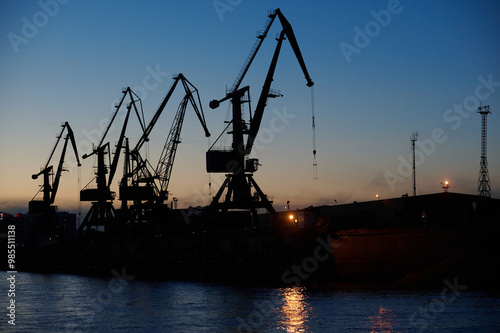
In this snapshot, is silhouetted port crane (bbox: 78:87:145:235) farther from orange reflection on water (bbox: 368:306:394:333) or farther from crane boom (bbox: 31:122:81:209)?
orange reflection on water (bbox: 368:306:394:333)

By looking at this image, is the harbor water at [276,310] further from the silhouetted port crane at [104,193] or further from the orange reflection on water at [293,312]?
the silhouetted port crane at [104,193]

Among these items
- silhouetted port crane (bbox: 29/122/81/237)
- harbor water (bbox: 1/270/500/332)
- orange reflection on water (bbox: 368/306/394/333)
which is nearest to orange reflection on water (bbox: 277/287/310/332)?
harbor water (bbox: 1/270/500/332)

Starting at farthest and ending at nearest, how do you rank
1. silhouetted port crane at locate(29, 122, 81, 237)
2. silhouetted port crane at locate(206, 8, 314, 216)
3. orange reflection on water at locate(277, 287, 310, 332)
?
silhouetted port crane at locate(29, 122, 81, 237) < silhouetted port crane at locate(206, 8, 314, 216) < orange reflection on water at locate(277, 287, 310, 332)

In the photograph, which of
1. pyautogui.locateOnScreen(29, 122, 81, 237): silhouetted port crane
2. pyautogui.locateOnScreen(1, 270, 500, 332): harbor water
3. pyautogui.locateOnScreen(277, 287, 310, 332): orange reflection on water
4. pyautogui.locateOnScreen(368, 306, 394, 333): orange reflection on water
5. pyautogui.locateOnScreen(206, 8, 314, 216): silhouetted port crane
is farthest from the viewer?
pyautogui.locateOnScreen(29, 122, 81, 237): silhouetted port crane

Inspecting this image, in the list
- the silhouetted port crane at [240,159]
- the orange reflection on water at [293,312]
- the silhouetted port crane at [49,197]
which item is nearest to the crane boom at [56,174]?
the silhouetted port crane at [49,197]

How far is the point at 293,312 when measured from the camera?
5122 cm

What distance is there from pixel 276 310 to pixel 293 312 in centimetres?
177

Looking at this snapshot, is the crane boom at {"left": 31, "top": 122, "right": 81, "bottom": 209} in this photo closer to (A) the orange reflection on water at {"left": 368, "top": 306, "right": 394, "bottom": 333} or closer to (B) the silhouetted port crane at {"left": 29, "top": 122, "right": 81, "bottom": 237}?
(B) the silhouetted port crane at {"left": 29, "top": 122, "right": 81, "bottom": 237}

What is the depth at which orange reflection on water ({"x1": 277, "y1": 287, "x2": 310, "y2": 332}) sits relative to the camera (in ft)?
149

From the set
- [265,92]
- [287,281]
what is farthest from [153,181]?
[287,281]

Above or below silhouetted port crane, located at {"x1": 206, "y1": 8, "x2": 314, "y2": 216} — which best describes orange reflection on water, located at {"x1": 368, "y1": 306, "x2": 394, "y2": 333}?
below

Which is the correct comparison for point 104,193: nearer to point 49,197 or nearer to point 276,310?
point 49,197

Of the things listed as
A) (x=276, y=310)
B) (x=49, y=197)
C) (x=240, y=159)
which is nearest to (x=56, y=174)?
(x=49, y=197)

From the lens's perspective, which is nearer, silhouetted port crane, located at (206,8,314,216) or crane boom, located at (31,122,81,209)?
silhouetted port crane, located at (206,8,314,216)
